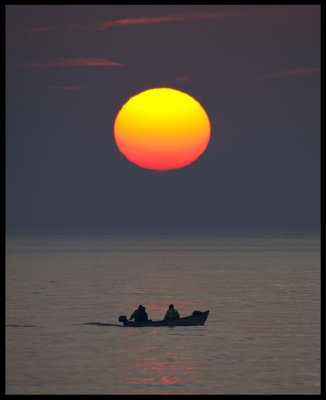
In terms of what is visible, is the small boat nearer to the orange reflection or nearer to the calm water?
the calm water

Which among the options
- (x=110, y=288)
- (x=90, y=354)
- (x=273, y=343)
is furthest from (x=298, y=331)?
(x=110, y=288)

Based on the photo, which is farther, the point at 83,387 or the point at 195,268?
the point at 195,268

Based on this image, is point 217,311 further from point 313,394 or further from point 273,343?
point 313,394

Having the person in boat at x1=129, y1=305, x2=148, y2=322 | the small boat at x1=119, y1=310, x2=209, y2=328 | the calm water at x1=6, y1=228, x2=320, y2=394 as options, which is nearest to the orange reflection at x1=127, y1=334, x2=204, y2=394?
the calm water at x1=6, y1=228, x2=320, y2=394

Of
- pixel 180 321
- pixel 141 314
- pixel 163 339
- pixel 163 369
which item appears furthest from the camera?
pixel 180 321

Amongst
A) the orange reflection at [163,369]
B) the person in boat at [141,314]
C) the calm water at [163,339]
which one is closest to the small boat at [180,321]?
the person in boat at [141,314]

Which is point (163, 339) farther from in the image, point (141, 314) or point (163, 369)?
point (163, 369)

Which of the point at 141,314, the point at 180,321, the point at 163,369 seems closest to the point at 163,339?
the point at 141,314

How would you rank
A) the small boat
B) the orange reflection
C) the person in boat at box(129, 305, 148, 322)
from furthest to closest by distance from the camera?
the small boat < the person in boat at box(129, 305, 148, 322) < the orange reflection

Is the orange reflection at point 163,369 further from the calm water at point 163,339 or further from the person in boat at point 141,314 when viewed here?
the person in boat at point 141,314

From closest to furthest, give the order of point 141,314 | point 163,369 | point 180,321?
point 163,369 → point 141,314 → point 180,321

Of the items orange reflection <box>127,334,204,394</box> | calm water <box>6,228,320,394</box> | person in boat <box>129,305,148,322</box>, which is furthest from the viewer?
person in boat <box>129,305,148,322</box>

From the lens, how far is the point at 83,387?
5319 cm
